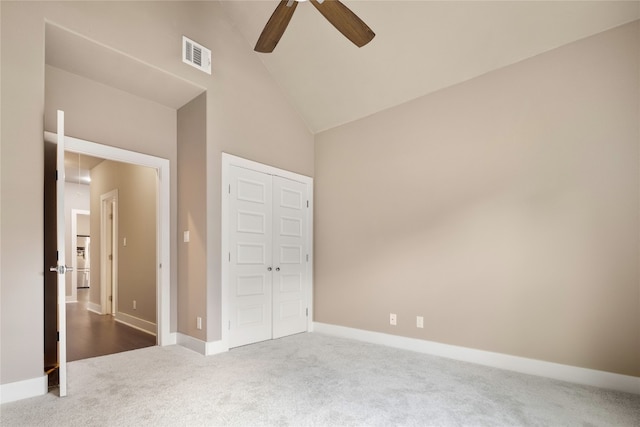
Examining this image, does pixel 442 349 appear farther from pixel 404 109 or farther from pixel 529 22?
pixel 529 22

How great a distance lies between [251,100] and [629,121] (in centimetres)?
364

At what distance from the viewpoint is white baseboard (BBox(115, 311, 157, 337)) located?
181 inches

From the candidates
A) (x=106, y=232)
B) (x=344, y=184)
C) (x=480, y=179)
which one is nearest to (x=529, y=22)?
(x=480, y=179)

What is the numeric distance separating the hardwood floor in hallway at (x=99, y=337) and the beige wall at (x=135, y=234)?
0.27 meters

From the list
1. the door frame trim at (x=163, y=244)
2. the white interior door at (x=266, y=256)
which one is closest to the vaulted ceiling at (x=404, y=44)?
the white interior door at (x=266, y=256)

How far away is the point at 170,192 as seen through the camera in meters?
3.98

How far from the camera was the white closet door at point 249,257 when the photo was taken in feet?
12.5

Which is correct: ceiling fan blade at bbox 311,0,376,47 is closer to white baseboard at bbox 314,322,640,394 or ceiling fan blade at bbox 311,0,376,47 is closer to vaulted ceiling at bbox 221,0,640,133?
vaulted ceiling at bbox 221,0,640,133

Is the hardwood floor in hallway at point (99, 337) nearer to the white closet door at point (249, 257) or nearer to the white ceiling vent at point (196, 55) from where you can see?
the white closet door at point (249, 257)

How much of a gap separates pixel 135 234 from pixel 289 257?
2.49 m

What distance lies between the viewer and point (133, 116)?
378 centimetres

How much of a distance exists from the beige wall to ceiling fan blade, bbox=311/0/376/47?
3493 mm

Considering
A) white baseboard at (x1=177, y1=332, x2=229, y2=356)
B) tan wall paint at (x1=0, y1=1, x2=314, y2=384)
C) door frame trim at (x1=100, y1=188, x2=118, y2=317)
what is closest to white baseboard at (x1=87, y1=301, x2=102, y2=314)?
door frame trim at (x1=100, y1=188, x2=118, y2=317)

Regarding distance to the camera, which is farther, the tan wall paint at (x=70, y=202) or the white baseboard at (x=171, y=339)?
the tan wall paint at (x=70, y=202)
